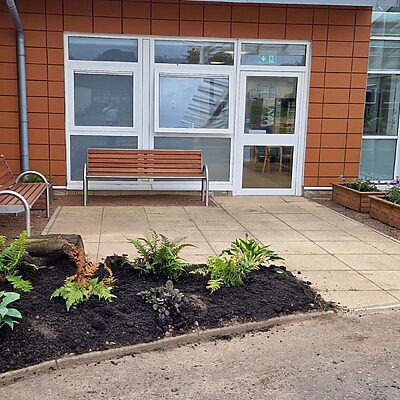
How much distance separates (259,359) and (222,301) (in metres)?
0.73

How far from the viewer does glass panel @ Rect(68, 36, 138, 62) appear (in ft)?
28.5

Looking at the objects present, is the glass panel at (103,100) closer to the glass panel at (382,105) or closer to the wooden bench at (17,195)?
the wooden bench at (17,195)

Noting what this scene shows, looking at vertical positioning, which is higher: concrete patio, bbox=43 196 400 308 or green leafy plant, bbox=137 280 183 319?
green leafy plant, bbox=137 280 183 319

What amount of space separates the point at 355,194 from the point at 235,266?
4.59 m

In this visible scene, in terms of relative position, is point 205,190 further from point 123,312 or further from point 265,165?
point 123,312

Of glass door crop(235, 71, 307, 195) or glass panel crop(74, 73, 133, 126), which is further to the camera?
glass door crop(235, 71, 307, 195)

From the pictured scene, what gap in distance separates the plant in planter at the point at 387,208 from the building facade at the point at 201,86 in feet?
6.42

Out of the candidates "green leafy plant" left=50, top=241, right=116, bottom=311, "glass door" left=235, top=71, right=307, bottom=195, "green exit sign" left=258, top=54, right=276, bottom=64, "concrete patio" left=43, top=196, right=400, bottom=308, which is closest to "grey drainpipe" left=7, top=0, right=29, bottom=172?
"concrete patio" left=43, top=196, right=400, bottom=308

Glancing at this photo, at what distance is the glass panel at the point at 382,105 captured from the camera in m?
9.72

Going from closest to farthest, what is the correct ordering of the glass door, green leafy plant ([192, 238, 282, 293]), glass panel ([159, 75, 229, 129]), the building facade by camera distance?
1. green leafy plant ([192, 238, 282, 293])
2. the building facade
3. glass panel ([159, 75, 229, 129])
4. the glass door

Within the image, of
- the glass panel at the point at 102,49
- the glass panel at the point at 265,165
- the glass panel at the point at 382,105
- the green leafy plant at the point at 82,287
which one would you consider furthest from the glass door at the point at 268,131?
the green leafy plant at the point at 82,287

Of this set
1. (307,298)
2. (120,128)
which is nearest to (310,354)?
(307,298)

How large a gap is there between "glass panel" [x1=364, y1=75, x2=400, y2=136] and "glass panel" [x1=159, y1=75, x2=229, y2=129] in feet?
9.13

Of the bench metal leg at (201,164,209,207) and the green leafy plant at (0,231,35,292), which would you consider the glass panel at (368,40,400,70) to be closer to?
the bench metal leg at (201,164,209,207)
